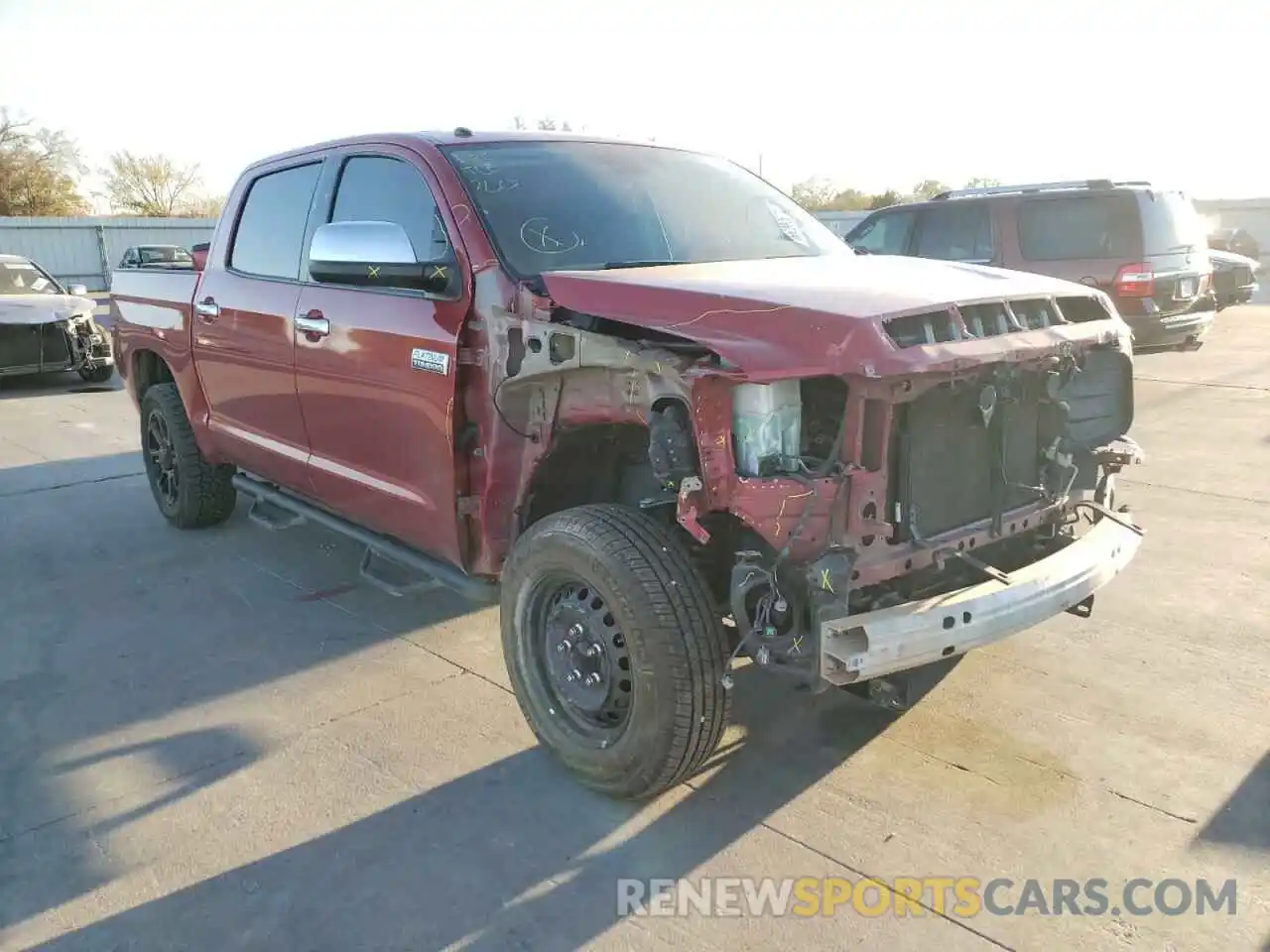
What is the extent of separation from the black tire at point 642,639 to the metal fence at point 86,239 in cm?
2632

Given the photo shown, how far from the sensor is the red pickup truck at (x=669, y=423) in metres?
2.70

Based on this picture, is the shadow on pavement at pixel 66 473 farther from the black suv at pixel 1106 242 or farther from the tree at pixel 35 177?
the tree at pixel 35 177

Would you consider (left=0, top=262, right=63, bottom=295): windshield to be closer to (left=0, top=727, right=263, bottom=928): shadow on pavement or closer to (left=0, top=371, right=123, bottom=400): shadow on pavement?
(left=0, top=371, right=123, bottom=400): shadow on pavement

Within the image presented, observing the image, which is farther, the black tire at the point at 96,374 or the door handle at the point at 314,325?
the black tire at the point at 96,374

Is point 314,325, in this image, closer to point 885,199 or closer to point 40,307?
point 40,307

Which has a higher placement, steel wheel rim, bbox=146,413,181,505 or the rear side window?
the rear side window

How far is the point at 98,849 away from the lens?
2.95m

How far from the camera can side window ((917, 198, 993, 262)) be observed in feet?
33.0

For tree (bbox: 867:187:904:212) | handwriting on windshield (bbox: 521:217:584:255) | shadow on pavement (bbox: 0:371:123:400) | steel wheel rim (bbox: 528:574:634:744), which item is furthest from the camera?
tree (bbox: 867:187:904:212)

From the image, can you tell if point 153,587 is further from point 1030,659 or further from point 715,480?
point 1030,659

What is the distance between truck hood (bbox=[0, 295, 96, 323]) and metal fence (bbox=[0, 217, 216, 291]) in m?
15.1

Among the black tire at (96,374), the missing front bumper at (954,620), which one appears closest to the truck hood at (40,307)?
the black tire at (96,374)

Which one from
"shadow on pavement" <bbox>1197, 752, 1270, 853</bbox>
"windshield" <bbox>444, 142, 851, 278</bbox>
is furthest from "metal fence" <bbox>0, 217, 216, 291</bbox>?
"shadow on pavement" <bbox>1197, 752, 1270, 853</bbox>

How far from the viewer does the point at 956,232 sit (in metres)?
10.2
